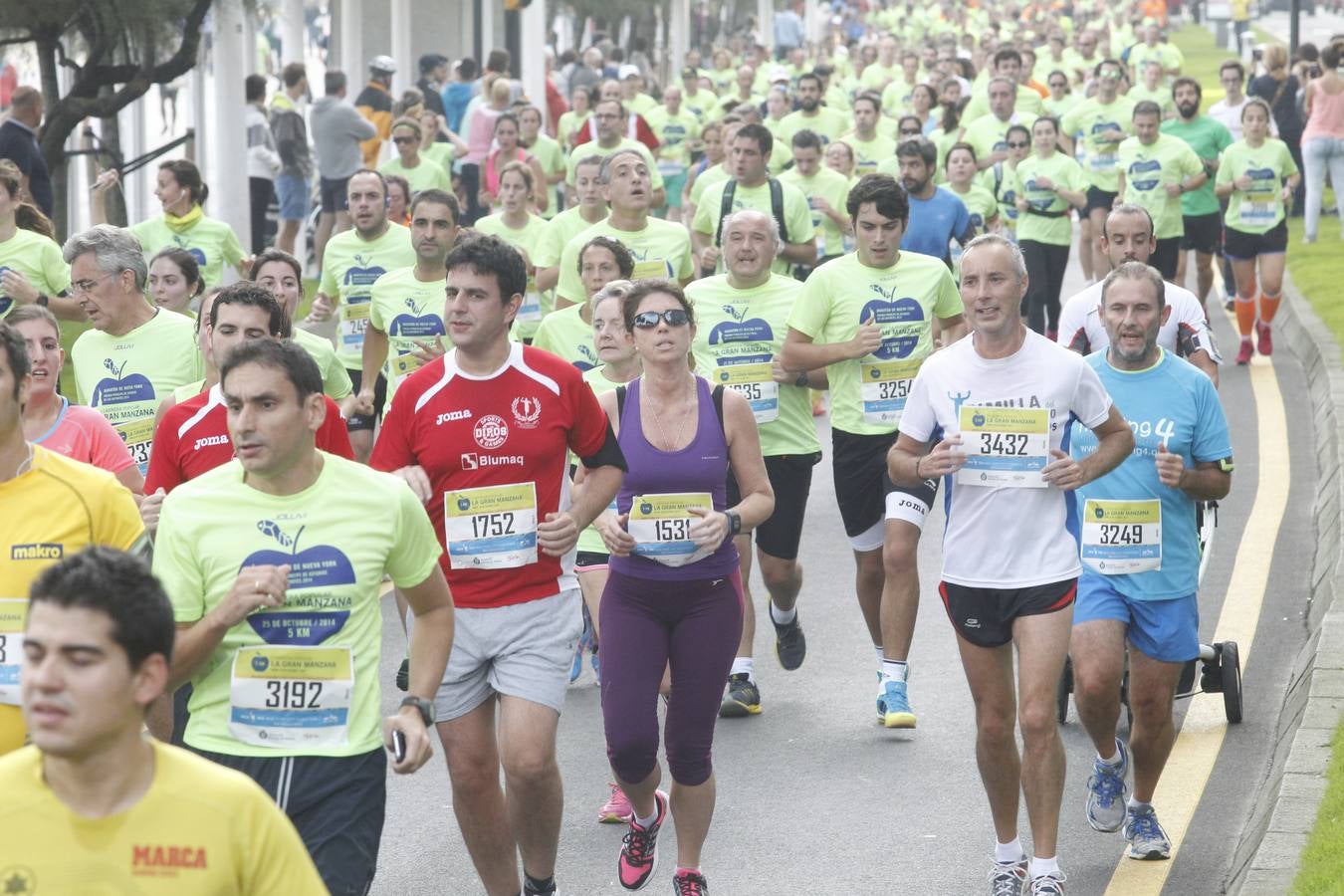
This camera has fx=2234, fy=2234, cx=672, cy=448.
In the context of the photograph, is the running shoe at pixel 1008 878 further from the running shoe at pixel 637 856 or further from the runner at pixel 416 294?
the runner at pixel 416 294

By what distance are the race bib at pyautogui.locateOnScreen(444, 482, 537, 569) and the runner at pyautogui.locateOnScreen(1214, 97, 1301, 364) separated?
11.9 meters

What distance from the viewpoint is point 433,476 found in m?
6.12

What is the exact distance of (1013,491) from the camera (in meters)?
6.61

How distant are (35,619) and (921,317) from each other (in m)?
6.11

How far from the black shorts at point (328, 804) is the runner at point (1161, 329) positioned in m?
4.52

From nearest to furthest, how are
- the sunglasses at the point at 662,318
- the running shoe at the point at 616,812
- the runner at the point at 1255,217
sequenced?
the sunglasses at the point at 662,318 < the running shoe at the point at 616,812 < the runner at the point at 1255,217

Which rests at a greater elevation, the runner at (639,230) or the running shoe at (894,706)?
the runner at (639,230)

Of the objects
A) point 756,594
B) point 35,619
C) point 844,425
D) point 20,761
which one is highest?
point 35,619

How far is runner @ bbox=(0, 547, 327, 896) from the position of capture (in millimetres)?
3336

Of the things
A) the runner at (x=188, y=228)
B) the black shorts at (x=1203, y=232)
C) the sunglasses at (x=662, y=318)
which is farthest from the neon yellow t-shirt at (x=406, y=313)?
the black shorts at (x=1203, y=232)

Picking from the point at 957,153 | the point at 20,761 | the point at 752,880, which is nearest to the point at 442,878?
the point at 752,880

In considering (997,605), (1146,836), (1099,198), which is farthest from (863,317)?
(1099,198)

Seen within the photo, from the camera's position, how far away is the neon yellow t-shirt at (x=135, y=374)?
8133 millimetres

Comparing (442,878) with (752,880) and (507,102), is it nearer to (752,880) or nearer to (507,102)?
(752,880)
